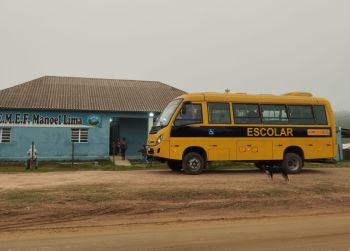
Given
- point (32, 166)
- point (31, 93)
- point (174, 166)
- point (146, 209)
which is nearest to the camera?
point (146, 209)

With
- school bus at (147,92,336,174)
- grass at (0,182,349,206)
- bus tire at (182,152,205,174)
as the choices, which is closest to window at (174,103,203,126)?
school bus at (147,92,336,174)

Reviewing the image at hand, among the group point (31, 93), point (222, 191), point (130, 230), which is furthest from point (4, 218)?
point (31, 93)

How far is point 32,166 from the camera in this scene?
20.0m

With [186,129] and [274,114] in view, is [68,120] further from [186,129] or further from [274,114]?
[274,114]

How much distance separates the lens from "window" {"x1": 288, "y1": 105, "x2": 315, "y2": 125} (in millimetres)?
15234

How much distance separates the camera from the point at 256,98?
1502cm

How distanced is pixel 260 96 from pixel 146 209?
852cm

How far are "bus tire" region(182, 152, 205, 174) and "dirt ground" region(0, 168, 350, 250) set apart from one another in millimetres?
2007

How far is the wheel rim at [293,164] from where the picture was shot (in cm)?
1508

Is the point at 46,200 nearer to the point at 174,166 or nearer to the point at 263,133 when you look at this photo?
the point at 174,166

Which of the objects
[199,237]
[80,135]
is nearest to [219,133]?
[199,237]

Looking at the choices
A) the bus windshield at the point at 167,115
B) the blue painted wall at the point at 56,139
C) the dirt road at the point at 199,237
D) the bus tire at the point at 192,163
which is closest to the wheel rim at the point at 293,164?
the bus tire at the point at 192,163

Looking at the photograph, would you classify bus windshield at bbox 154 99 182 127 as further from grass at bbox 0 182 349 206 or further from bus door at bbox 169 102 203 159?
grass at bbox 0 182 349 206

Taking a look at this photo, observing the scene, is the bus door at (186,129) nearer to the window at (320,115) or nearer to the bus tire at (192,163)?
the bus tire at (192,163)
